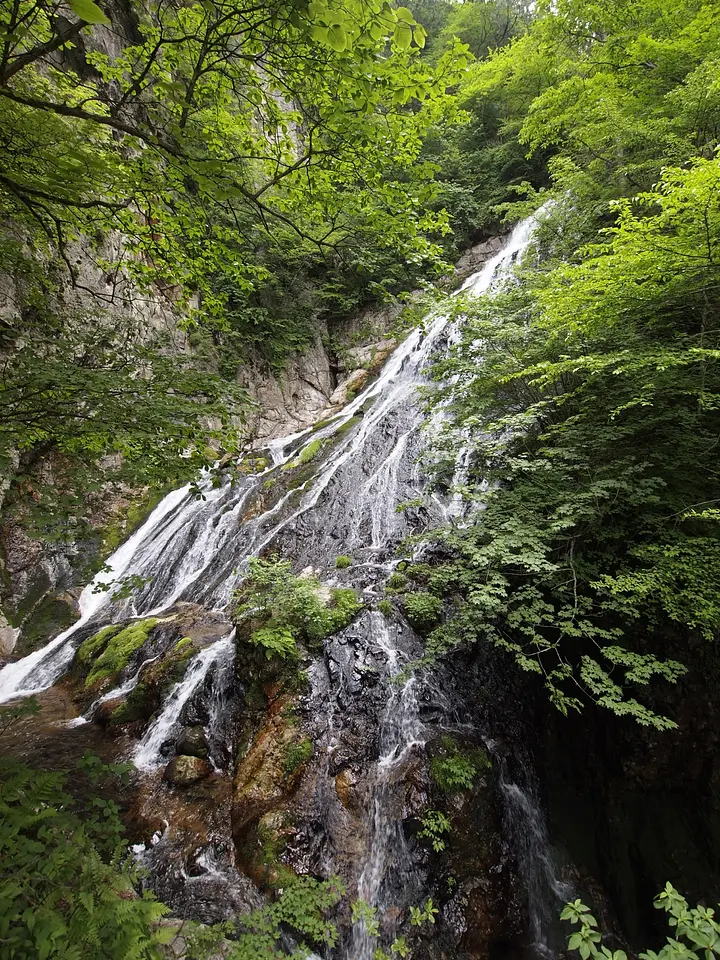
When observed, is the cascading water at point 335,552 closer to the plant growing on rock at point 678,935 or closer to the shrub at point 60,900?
the shrub at point 60,900

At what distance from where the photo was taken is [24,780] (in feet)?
9.14

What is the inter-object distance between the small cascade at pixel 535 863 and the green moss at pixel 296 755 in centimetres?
220

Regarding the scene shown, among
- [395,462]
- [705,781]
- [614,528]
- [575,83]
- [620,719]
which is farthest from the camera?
[395,462]

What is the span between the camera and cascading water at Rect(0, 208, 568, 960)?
175 inches

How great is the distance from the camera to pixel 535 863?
4.58 metres

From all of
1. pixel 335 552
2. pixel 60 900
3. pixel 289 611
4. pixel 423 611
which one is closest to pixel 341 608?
pixel 289 611

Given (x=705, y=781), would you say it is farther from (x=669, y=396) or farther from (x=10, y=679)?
(x=10, y=679)

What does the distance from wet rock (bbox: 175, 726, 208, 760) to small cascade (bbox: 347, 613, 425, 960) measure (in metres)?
2.32

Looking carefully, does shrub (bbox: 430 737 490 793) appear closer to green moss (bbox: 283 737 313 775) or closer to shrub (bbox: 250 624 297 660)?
green moss (bbox: 283 737 313 775)

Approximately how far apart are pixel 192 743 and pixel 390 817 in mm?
2702

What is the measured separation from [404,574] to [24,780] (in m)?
4.87

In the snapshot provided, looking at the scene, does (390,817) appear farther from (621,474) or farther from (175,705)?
(621,474)

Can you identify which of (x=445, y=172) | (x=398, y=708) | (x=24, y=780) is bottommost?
(x=398, y=708)

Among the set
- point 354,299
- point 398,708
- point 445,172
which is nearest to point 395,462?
point 398,708
